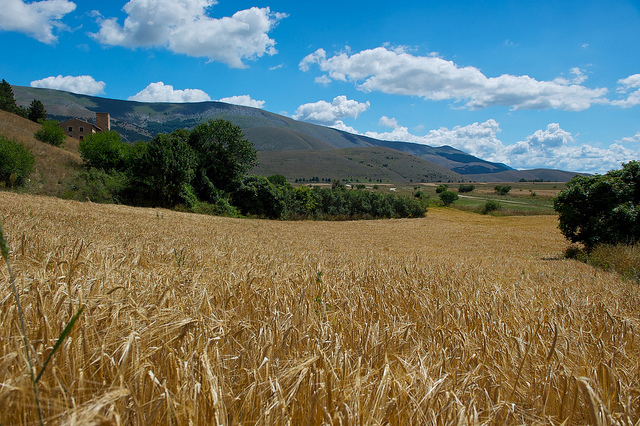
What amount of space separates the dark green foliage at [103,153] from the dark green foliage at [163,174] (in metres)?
10.1

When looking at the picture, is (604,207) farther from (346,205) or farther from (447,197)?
(447,197)

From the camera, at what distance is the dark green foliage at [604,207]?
1805 centimetres

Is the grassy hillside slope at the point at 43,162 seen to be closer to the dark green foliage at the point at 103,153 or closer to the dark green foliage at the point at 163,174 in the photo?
the dark green foliage at the point at 103,153

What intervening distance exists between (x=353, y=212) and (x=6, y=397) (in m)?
59.1

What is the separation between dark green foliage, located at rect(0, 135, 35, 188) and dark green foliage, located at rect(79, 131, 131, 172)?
45.5 ft

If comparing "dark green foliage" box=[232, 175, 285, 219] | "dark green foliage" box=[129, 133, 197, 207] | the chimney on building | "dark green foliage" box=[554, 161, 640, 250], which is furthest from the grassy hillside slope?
"dark green foliage" box=[554, 161, 640, 250]

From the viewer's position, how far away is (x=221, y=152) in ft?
164

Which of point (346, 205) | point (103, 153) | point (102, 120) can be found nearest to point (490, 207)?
point (346, 205)

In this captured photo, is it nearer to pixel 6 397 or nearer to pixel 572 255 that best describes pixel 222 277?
A: pixel 6 397

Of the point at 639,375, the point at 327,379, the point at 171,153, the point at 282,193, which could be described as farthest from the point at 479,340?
the point at 282,193

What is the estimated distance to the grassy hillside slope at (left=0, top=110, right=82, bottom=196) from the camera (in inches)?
1387

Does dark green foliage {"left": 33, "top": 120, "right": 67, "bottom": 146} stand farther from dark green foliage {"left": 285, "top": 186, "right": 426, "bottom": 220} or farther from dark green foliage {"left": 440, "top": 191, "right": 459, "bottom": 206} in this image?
dark green foliage {"left": 440, "top": 191, "right": 459, "bottom": 206}

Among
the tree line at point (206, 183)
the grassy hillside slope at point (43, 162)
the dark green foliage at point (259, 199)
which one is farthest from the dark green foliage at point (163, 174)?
the dark green foliage at point (259, 199)

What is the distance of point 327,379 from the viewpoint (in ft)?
5.45
